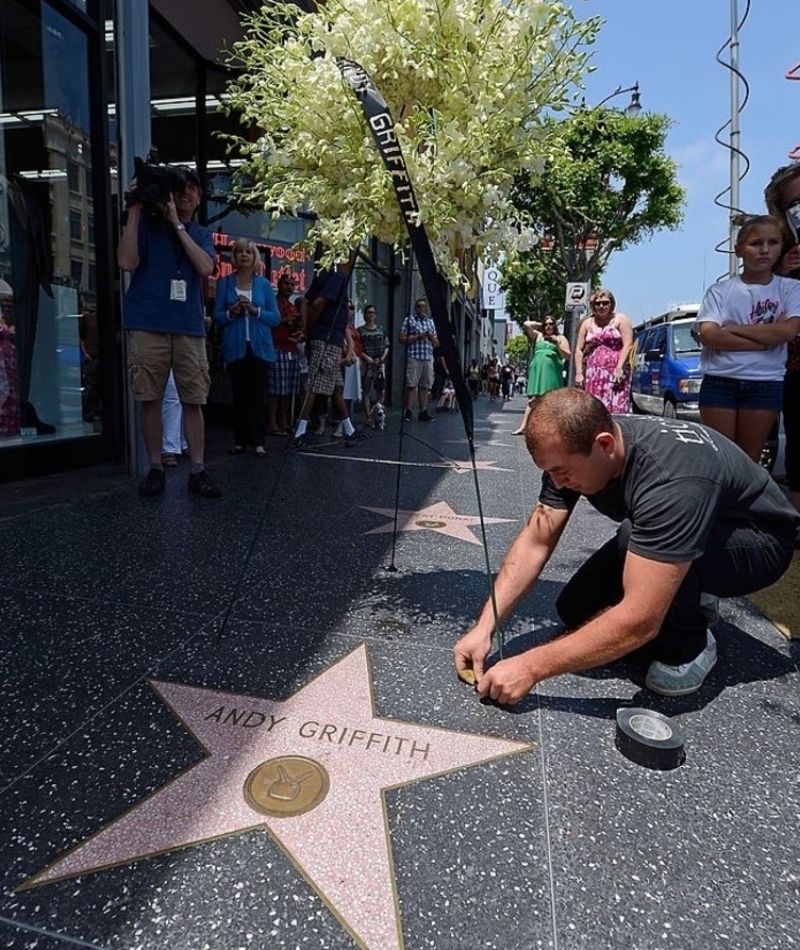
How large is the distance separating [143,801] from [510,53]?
2165 millimetres

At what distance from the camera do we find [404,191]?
179cm

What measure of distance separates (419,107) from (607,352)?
444cm

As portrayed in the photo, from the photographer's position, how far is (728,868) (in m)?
1.37

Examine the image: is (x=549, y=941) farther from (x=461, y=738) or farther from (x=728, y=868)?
(x=461, y=738)

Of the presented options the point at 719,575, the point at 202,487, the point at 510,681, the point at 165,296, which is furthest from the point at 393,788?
the point at 165,296

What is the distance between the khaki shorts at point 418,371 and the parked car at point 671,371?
2.93 metres

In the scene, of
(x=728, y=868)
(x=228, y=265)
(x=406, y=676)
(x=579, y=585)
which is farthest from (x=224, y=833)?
(x=228, y=265)

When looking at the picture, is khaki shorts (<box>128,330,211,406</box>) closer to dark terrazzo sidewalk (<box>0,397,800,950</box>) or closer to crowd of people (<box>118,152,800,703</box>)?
crowd of people (<box>118,152,800,703</box>)

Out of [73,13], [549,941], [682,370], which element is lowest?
[549,941]

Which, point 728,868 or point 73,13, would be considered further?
point 73,13

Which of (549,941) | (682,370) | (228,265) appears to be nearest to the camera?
(549,941)

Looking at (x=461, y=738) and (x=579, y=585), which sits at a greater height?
(x=579, y=585)

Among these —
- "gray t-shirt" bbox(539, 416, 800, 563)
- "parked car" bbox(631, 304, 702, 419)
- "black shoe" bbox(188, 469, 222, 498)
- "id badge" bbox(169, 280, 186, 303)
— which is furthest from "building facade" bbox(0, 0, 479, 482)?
"parked car" bbox(631, 304, 702, 419)

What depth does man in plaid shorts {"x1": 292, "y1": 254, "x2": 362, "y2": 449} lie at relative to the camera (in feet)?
10.2
